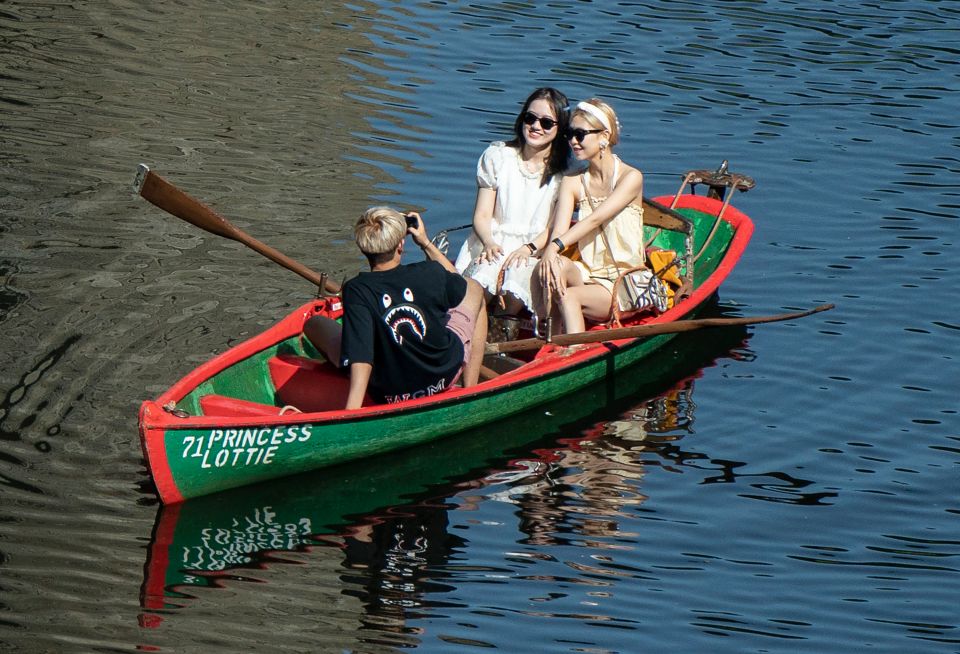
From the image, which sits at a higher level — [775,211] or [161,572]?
[775,211]

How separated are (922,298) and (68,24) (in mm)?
10594

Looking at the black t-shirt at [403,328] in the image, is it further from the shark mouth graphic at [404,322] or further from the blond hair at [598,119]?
the blond hair at [598,119]

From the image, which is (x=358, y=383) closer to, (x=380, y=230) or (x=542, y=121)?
(x=380, y=230)

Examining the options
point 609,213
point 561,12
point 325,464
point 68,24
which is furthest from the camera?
point 561,12

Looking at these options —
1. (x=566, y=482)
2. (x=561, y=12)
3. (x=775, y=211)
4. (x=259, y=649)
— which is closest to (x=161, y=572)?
(x=259, y=649)

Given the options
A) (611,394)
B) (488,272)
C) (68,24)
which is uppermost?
(68,24)

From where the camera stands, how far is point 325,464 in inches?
333

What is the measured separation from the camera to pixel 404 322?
8055mm

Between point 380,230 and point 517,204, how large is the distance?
7.78 feet

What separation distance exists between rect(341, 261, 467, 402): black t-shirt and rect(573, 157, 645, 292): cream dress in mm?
1712

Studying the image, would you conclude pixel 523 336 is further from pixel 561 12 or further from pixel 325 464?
pixel 561 12

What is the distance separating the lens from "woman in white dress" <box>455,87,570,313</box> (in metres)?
9.76

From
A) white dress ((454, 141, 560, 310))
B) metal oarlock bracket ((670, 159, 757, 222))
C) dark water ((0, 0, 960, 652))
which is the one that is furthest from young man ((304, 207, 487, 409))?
metal oarlock bracket ((670, 159, 757, 222))

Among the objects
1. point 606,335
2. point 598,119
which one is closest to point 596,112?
point 598,119
